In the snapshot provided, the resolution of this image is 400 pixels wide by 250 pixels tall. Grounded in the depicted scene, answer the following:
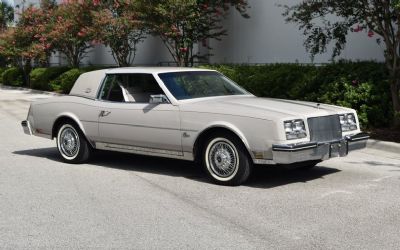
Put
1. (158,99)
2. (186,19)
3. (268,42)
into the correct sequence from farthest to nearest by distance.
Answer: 1. (186,19)
2. (268,42)
3. (158,99)

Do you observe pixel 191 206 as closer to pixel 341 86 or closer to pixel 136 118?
pixel 136 118

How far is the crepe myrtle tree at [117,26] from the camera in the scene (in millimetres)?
20953

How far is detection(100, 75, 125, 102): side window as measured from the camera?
8.91 meters

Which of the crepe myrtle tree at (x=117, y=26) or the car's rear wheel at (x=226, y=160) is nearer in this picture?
the car's rear wheel at (x=226, y=160)

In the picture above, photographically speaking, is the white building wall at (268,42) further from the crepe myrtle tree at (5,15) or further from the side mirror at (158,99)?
the crepe myrtle tree at (5,15)

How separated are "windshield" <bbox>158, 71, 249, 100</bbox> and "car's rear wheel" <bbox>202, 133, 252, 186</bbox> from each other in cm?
91

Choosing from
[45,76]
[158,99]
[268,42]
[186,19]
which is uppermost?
[186,19]

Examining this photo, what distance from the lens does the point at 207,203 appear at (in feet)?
21.7

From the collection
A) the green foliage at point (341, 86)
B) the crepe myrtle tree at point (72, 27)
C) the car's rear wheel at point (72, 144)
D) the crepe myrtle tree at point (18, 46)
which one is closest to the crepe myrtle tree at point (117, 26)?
the crepe myrtle tree at point (72, 27)

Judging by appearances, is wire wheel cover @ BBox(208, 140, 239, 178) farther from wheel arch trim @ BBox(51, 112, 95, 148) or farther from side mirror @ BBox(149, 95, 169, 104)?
wheel arch trim @ BBox(51, 112, 95, 148)

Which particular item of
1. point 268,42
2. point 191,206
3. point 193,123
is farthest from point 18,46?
point 191,206

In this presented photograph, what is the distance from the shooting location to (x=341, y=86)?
12414mm

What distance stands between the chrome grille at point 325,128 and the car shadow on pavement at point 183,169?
682mm

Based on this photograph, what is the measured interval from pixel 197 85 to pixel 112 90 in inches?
55.1
